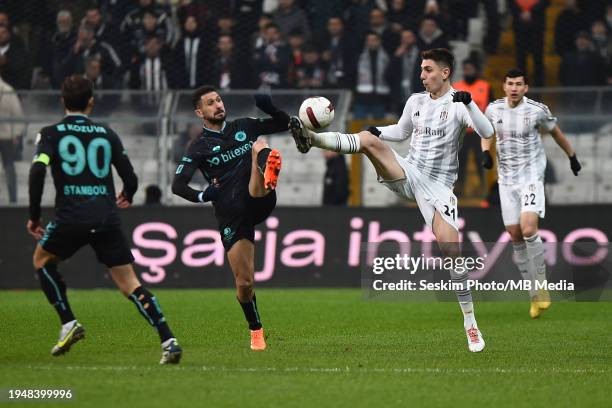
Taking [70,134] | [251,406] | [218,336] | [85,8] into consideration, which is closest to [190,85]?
[85,8]

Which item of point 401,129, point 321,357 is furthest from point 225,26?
point 321,357

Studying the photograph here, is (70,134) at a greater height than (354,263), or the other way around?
(70,134)

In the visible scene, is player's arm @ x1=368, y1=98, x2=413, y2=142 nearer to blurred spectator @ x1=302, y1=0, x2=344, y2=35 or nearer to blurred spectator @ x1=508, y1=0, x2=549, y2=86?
blurred spectator @ x1=302, y1=0, x2=344, y2=35

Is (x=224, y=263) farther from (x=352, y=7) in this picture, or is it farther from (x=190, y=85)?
(x=352, y=7)

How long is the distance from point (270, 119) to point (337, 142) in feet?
2.06

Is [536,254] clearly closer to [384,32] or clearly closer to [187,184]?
[187,184]

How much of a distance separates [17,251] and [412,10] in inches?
286

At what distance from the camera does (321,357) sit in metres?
9.30

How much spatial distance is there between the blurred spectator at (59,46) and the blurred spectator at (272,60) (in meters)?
2.88

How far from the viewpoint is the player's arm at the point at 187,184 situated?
8.80 meters

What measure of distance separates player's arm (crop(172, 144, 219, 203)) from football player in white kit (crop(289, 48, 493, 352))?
1.15 m

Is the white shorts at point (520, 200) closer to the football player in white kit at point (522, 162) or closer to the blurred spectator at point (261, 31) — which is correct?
the football player in white kit at point (522, 162)

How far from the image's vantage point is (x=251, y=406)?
6.98 meters

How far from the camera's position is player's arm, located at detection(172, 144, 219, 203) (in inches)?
347
